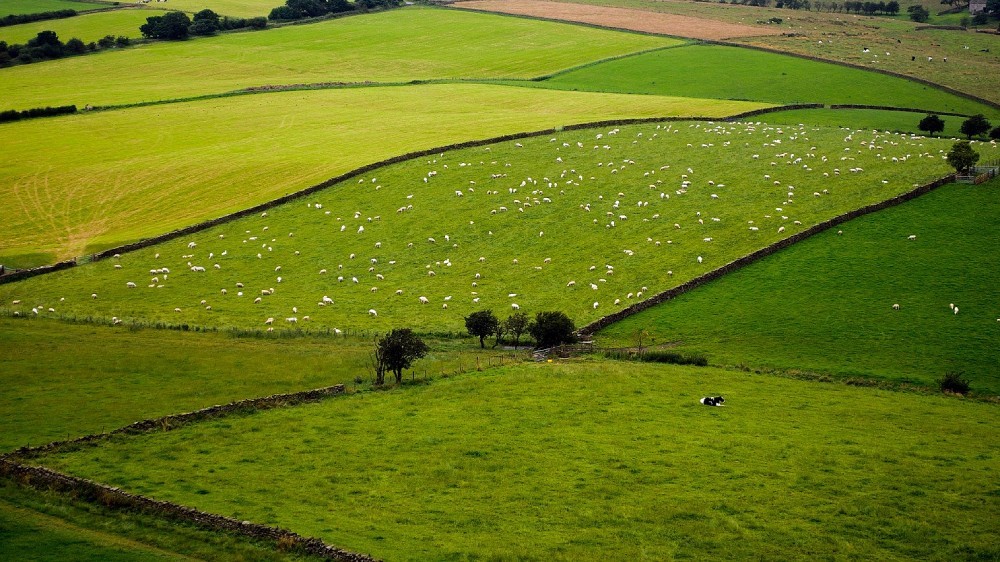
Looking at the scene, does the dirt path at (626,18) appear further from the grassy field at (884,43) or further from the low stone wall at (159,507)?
the low stone wall at (159,507)

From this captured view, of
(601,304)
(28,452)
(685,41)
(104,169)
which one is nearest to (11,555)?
(28,452)

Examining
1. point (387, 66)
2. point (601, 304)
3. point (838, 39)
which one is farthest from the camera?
point (838, 39)

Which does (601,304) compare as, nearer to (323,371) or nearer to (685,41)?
(323,371)

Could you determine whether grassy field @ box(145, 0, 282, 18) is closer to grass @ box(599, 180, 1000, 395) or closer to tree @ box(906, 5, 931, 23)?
tree @ box(906, 5, 931, 23)

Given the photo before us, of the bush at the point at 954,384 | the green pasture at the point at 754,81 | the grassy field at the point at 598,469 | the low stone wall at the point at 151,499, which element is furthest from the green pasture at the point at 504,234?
the green pasture at the point at 754,81

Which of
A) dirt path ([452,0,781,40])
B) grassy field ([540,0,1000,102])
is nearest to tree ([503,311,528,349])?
grassy field ([540,0,1000,102])

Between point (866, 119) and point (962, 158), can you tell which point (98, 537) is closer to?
point (962, 158)
